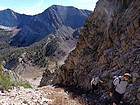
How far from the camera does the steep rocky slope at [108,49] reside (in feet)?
68.8

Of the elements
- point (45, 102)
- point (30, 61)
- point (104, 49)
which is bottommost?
point (30, 61)

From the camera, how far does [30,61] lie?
176500mm

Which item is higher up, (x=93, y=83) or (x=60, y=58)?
(x=93, y=83)

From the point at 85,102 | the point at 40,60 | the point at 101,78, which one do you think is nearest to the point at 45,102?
the point at 85,102

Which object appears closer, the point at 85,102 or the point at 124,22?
the point at 85,102

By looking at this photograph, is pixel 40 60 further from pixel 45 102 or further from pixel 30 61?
pixel 45 102

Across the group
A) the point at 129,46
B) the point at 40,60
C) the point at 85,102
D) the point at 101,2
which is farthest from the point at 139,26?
the point at 40,60

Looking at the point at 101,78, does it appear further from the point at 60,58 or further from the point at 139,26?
the point at 60,58

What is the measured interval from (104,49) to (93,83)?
301 inches

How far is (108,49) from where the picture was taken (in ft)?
87.8

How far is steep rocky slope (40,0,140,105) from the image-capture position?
20984 mm

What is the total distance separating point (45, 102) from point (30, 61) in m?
157

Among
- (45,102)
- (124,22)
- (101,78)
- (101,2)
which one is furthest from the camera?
(101,2)

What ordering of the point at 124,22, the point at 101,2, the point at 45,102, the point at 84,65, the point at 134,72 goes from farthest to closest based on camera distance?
the point at 101,2
the point at 84,65
the point at 124,22
the point at 45,102
the point at 134,72
